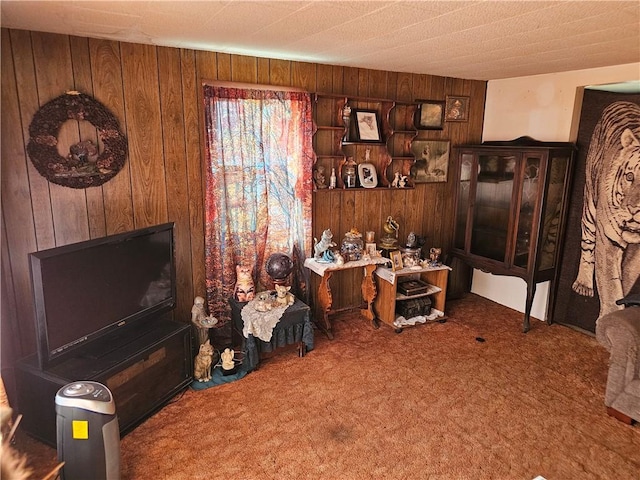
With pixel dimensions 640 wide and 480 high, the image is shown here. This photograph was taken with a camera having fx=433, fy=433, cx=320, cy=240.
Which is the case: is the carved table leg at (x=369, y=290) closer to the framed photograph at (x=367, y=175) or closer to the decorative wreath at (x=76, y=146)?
the framed photograph at (x=367, y=175)

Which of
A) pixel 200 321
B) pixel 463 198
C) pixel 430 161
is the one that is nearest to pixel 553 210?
pixel 463 198

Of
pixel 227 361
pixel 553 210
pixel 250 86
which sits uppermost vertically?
pixel 250 86

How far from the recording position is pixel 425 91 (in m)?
4.07

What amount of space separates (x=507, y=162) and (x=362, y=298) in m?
1.80

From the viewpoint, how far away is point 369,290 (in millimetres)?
3912

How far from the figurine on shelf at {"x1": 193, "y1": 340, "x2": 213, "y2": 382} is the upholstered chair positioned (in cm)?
255

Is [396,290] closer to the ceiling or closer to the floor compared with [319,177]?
closer to the floor

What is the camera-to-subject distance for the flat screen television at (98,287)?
214 cm

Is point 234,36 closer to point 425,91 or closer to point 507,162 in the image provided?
point 425,91

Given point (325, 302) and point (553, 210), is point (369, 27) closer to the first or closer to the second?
point (325, 302)

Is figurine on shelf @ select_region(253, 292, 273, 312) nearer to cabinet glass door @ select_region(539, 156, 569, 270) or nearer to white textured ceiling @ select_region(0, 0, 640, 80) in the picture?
white textured ceiling @ select_region(0, 0, 640, 80)

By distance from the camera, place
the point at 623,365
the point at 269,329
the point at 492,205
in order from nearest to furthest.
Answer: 1. the point at 623,365
2. the point at 269,329
3. the point at 492,205

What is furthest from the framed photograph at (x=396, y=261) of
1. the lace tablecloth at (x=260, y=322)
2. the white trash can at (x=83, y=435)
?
the white trash can at (x=83, y=435)

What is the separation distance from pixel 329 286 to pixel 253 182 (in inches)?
47.2
